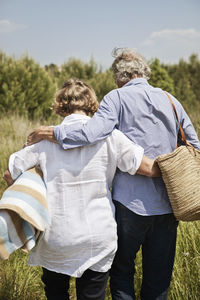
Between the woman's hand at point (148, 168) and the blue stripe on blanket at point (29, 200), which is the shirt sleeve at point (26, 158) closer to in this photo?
the blue stripe on blanket at point (29, 200)

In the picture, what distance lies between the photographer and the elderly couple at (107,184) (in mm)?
1526

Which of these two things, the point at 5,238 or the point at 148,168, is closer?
the point at 5,238

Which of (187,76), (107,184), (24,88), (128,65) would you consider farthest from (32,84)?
(187,76)

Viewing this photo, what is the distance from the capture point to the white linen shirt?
4.99 ft

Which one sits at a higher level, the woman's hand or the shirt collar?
the shirt collar

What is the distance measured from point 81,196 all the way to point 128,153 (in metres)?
0.36

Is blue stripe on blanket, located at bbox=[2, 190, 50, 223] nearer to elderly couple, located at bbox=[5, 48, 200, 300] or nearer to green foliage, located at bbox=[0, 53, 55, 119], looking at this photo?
elderly couple, located at bbox=[5, 48, 200, 300]

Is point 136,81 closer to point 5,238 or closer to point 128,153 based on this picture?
point 128,153

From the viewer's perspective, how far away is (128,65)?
188cm

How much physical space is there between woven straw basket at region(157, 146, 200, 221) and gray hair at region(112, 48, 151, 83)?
0.61 metres

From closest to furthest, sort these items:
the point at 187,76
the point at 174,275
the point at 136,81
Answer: the point at 136,81 → the point at 174,275 → the point at 187,76

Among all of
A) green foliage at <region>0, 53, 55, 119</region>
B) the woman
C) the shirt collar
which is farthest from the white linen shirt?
green foliage at <region>0, 53, 55, 119</region>

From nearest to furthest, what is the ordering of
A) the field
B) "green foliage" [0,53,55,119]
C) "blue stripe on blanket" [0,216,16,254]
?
"blue stripe on blanket" [0,216,16,254] < the field < "green foliage" [0,53,55,119]

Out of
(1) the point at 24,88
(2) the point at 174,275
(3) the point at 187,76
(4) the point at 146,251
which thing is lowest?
(3) the point at 187,76
